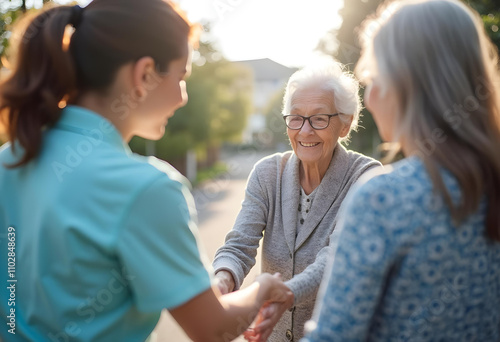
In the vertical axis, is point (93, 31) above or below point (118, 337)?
above

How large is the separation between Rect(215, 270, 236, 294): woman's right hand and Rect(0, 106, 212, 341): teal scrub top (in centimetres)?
88

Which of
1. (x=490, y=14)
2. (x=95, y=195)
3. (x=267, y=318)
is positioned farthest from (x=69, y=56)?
(x=490, y=14)

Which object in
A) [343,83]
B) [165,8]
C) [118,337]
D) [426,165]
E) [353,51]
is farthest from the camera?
[353,51]

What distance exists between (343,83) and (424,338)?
167cm

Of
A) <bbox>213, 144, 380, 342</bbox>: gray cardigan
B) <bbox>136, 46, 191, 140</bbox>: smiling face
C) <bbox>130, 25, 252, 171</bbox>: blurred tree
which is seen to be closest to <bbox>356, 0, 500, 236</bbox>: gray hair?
<bbox>136, 46, 191, 140</bbox>: smiling face

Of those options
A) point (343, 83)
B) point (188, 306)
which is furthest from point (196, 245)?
point (343, 83)

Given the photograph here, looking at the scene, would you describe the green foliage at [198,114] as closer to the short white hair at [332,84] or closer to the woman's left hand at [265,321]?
the short white hair at [332,84]

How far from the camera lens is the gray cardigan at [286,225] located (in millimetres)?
2469

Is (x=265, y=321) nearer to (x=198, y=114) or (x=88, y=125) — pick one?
(x=88, y=125)

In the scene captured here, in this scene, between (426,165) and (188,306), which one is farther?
(188,306)

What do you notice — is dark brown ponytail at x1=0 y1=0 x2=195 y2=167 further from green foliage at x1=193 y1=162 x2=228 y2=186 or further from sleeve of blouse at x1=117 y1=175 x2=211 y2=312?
green foliage at x1=193 y1=162 x2=228 y2=186

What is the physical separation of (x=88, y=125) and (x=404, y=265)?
0.92m

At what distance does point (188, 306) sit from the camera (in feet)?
4.32

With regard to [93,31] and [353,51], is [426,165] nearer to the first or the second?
[93,31]
